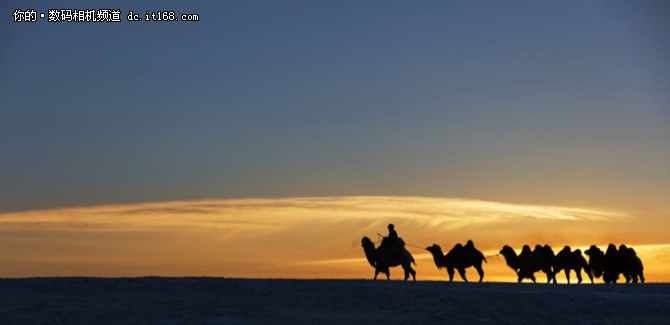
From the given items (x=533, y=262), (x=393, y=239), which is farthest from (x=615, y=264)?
(x=393, y=239)

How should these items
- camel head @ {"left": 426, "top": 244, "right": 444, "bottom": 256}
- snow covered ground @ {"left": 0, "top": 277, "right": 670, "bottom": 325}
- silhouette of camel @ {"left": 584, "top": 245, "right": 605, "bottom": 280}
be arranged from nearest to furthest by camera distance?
1. snow covered ground @ {"left": 0, "top": 277, "right": 670, "bottom": 325}
2. camel head @ {"left": 426, "top": 244, "right": 444, "bottom": 256}
3. silhouette of camel @ {"left": 584, "top": 245, "right": 605, "bottom": 280}

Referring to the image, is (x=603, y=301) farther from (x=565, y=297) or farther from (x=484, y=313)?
(x=484, y=313)

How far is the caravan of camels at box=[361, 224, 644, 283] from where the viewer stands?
1162 inches

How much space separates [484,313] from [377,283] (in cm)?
578

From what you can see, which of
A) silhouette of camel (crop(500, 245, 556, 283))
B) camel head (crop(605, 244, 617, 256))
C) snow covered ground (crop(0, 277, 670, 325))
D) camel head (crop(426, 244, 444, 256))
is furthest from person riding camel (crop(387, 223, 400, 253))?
camel head (crop(605, 244, 617, 256))

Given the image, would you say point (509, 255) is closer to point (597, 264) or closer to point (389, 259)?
point (597, 264)

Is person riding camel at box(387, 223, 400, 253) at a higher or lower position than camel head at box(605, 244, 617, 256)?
higher

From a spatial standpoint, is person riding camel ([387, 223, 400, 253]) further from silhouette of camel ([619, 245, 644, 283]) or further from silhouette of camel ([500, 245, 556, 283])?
silhouette of camel ([619, 245, 644, 283])

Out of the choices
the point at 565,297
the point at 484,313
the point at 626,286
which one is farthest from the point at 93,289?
the point at 626,286

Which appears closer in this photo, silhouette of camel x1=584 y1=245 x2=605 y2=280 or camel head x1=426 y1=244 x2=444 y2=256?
camel head x1=426 y1=244 x2=444 y2=256

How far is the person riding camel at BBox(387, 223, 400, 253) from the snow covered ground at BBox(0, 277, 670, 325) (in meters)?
4.58

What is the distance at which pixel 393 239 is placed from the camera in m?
29.5

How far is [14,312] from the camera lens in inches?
732

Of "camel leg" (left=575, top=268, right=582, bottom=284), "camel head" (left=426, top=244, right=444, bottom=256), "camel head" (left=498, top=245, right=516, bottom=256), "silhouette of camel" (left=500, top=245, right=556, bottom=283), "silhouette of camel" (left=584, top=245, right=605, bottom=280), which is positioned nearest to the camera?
"camel head" (left=426, top=244, right=444, bottom=256)
